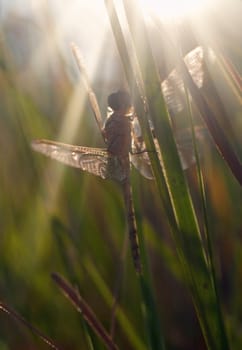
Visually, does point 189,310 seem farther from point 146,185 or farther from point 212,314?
point 212,314

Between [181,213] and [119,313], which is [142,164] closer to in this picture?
[119,313]

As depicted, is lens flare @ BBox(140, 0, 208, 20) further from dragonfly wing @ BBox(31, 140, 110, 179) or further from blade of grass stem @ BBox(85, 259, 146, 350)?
blade of grass stem @ BBox(85, 259, 146, 350)

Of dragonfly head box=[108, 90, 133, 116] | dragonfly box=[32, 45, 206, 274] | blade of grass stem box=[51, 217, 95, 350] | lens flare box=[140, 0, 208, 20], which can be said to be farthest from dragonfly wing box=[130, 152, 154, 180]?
lens flare box=[140, 0, 208, 20]

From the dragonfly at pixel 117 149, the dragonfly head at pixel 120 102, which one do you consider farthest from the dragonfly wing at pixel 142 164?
the dragonfly head at pixel 120 102

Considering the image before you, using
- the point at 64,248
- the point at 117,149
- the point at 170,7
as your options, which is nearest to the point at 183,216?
the point at 170,7

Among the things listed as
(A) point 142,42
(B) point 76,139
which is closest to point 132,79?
(A) point 142,42

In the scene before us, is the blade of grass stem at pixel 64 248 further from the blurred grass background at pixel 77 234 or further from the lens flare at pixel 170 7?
the lens flare at pixel 170 7
